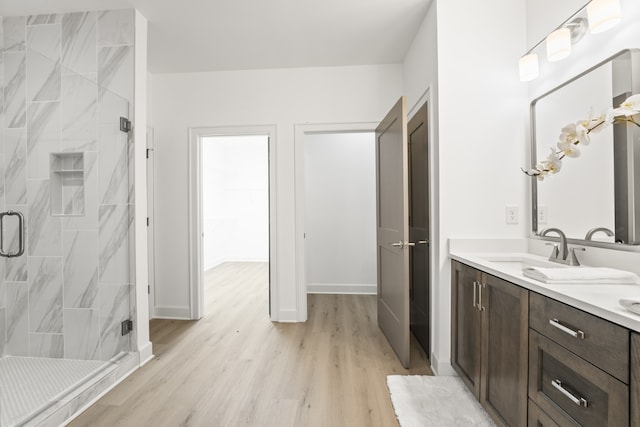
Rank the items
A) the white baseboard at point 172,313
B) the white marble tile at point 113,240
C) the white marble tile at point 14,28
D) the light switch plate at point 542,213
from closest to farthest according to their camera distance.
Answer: the light switch plate at point 542,213 → the white marble tile at point 113,240 → the white marble tile at point 14,28 → the white baseboard at point 172,313

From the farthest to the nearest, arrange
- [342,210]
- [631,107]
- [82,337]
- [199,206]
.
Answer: [342,210], [199,206], [82,337], [631,107]

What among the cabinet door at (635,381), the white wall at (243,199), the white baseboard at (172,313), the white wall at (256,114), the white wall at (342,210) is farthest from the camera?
the white wall at (243,199)

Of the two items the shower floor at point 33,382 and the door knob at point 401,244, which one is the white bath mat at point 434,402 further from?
the shower floor at point 33,382

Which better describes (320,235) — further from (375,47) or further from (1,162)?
(1,162)

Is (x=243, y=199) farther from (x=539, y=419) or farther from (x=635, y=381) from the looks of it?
(x=635, y=381)

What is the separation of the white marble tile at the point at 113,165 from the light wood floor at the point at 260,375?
1317mm

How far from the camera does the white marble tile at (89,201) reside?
2.28 meters

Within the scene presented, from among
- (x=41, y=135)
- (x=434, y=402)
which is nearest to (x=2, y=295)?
(x=41, y=135)

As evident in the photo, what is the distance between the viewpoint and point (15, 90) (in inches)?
87.0

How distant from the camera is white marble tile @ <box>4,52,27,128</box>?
2168 millimetres

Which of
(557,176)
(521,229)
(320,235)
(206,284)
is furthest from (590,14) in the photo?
(206,284)

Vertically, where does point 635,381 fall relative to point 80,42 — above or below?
below

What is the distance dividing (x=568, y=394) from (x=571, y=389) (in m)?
0.02

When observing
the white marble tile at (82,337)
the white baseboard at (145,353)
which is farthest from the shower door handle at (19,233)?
the white baseboard at (145,353)
